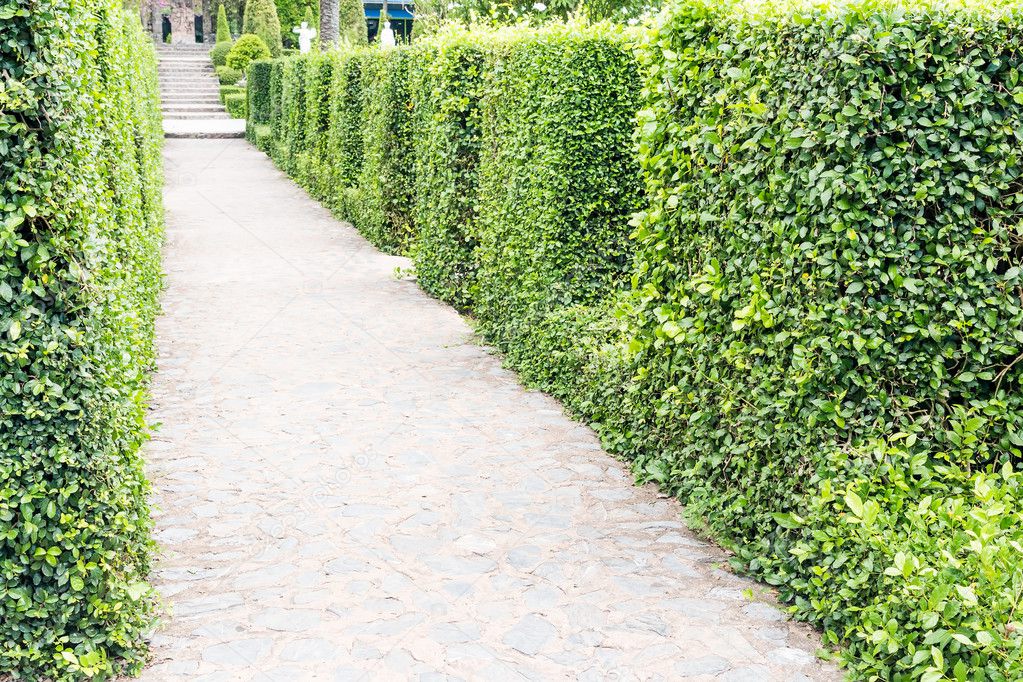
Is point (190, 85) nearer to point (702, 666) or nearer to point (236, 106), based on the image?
point (236, 106)

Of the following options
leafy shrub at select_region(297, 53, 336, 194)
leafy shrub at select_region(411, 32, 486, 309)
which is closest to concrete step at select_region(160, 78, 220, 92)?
leafy shrub at select_region(297, 53, 336, 194)

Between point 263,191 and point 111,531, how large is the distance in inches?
686

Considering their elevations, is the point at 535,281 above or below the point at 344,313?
above

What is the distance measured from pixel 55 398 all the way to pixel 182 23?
196 feet

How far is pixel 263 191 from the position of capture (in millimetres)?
20922

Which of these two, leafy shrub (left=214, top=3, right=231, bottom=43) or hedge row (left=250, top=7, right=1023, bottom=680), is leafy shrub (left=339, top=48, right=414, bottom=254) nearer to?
hedge row (left=250, top=7, right=1023, bottom=680)

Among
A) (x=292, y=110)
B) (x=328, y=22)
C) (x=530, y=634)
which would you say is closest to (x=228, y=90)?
(x=328, y=22)

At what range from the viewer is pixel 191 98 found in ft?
130

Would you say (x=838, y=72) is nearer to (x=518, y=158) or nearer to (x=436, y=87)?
(x=518, y=158)

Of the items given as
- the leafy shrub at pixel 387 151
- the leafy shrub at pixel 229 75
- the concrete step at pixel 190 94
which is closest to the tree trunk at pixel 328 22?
the leafy shrub at pixel 387 151

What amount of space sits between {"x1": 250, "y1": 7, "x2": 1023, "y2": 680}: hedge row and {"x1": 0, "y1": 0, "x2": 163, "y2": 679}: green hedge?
3005 millimetres

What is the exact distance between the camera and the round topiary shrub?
38000mm

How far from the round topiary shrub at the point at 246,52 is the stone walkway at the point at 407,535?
99.6ft

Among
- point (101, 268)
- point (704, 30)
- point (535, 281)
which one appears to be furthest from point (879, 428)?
point (535, 281)
